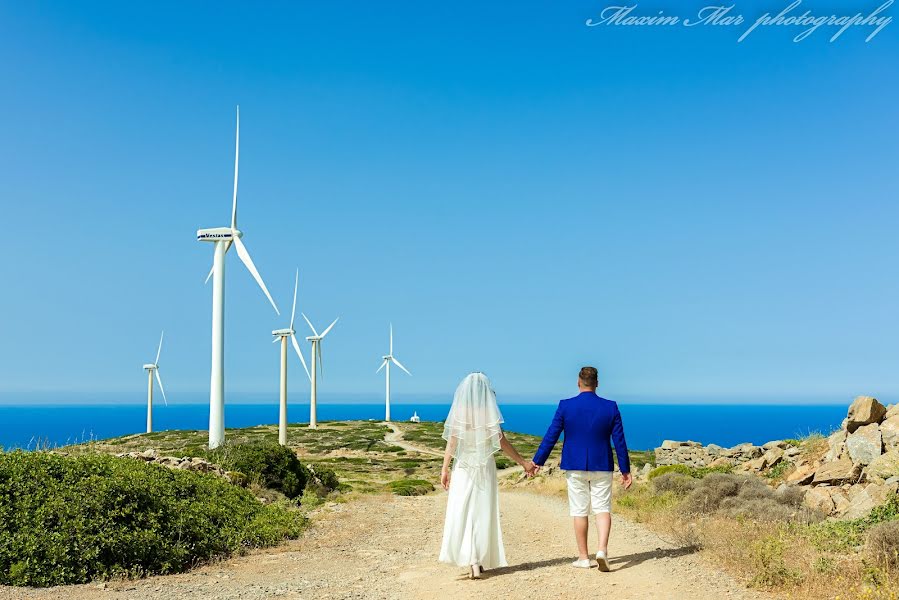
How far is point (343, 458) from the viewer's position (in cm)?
6644

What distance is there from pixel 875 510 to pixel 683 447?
2872cm

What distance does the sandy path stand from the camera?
1184cm

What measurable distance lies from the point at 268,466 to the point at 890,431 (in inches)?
802

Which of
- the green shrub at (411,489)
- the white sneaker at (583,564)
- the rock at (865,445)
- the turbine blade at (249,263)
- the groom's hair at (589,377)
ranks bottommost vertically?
the green shrub at (411,489)

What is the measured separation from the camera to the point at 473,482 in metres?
12.5

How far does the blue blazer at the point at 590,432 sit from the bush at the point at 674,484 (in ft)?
41.0

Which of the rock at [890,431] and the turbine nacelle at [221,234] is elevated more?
the turbine nacelle at [221,234]

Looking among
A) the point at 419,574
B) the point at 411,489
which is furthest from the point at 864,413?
the point at 411,489

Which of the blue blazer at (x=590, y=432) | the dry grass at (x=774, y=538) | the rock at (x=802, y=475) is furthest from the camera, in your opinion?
the rock at (x=802, y=475)

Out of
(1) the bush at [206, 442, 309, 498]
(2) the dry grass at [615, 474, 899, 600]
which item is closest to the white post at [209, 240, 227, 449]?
(1) the bush at [206, 442, 309, 498]

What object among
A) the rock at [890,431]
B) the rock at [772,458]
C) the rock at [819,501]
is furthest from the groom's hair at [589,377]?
the rock at [772,458]

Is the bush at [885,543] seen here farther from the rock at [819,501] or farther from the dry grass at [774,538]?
the rock at [819,501]

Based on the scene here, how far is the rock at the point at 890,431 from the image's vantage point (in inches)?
939

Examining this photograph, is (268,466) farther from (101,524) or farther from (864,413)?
(864,413)
